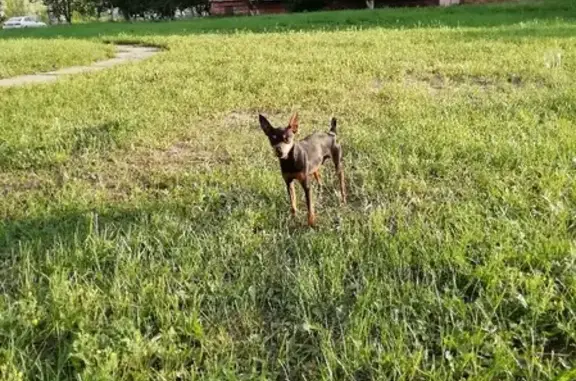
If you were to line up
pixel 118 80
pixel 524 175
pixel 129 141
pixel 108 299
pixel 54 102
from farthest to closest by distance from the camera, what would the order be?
pixel 118 80, pixel 54 102, pixel 129 141, pixel 524 175, pixel 108 299

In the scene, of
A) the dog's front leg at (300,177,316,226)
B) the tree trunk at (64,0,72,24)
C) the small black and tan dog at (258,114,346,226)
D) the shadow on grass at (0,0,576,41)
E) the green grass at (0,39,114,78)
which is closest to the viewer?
the small black and tan dog at (258,114,346,226)

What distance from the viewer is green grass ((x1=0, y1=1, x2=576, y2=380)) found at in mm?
2105

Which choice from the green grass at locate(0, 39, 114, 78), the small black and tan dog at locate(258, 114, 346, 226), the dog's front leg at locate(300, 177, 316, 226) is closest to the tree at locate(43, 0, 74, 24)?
the green grass at locate(0, 39, 114, 78)

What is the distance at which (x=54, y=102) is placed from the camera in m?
6.68

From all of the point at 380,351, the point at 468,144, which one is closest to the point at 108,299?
the point at 380,351

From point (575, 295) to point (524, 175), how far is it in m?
1.55

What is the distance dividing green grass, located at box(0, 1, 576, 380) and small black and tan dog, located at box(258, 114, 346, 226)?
252 millimetres

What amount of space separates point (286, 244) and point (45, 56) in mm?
9908

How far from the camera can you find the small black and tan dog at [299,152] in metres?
2.78

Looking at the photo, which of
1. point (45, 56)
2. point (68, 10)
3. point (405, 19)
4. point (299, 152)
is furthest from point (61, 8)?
point (299, 152)

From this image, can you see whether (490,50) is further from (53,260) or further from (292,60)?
(53,260)

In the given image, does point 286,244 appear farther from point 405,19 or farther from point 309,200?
point 405,19

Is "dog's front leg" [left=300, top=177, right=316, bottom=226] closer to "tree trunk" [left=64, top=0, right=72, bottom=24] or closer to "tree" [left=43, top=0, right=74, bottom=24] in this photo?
"tree" [left=43, top=0, right=74, bottom=24]

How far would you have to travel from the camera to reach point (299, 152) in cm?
299
